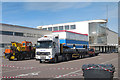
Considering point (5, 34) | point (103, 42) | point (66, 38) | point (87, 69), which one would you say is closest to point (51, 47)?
point (66, 38)

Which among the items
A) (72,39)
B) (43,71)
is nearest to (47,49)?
(43,71)

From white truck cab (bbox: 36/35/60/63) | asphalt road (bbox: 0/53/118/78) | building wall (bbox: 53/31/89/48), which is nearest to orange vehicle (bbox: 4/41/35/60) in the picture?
building wall (bbox: 53/31/89/48)

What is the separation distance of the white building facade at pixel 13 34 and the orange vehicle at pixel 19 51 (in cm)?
1061

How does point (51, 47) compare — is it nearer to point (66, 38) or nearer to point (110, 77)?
point (66, 38)

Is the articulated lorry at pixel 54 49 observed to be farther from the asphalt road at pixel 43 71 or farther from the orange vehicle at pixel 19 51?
the orange vehicle at pixel 19 51

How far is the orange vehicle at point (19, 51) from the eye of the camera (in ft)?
83.3

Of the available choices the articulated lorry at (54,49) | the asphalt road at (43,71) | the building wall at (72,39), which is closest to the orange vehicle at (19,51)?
the building wall at (72,39)

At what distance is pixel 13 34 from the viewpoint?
3947cm

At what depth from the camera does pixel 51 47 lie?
63.8 ft

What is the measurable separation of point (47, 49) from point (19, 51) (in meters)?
8.42

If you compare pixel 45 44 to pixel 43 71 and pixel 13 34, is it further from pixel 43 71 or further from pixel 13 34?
pixel 13 34

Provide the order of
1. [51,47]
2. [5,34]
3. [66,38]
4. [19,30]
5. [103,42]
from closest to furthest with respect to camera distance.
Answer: [51,47] → [66,38] → [5,34] → [19,30] → [103,42]

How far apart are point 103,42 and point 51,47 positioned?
2007 inches

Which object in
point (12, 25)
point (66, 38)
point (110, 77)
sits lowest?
point (110, 77)
